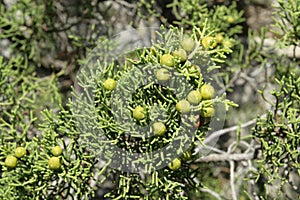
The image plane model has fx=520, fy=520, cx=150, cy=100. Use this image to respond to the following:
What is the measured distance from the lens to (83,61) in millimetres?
1309

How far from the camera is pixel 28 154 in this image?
3.44 ft

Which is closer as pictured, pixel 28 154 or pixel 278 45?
pixel 28 154

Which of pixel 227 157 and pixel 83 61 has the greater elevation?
pixel 83 61

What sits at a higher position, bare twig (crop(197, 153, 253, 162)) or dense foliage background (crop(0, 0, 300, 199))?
dense foliage background (crop(0, 0, 300, 199))

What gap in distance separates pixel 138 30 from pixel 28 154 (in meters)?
0.51

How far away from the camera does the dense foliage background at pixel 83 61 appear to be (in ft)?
3.19

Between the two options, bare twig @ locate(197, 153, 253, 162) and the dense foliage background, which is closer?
the dense foliage background

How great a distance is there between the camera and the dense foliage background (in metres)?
0.97

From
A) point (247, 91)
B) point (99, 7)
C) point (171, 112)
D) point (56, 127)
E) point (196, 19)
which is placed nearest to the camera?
point (171, 112)

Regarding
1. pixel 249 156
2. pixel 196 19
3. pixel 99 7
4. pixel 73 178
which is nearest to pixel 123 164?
pixel 73 178

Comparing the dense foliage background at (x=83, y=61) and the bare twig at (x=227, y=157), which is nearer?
the dense foliage background at (x=83, y=61)

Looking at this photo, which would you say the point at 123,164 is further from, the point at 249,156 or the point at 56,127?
the point at 249,156

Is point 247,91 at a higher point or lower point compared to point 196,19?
lower

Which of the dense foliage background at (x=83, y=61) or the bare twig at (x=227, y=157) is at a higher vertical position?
the dense foliage background at (x=83, y=61)
